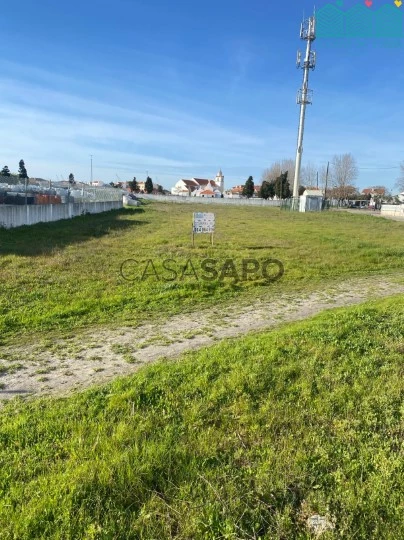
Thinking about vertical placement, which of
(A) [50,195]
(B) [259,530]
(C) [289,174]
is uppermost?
(C) [289,174]

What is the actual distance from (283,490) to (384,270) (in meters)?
9.57

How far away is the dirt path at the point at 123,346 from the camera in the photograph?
150 inches

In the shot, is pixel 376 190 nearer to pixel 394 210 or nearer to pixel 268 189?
pixel 268 189

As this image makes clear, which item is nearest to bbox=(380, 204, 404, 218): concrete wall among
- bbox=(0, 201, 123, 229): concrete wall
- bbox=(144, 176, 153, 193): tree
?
bbox=(0, 201, 123, 229): concrete wall

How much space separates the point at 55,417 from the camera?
3.06 metres

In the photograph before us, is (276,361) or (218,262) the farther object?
(218,262)

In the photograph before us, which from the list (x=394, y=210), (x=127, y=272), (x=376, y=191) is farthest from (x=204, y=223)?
(x=376, y=191)

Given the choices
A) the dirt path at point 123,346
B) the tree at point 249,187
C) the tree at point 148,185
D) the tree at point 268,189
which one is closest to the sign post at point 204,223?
the dirt path at point 123,346

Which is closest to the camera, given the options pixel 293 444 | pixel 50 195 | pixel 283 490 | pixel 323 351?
pixel 283 490

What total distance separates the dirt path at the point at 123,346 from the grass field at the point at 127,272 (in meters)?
0.49

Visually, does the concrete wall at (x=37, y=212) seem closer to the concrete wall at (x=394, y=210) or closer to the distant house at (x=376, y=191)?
the concrete wall at (x=394, y=210)

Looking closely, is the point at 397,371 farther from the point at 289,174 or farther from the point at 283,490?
the point at 289,174

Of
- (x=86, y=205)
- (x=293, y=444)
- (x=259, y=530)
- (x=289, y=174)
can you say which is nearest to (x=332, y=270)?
(x=293, y=444)

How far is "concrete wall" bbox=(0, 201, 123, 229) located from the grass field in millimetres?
619
